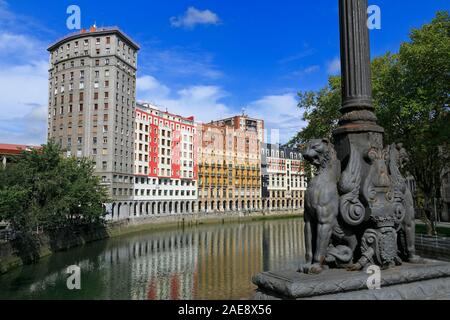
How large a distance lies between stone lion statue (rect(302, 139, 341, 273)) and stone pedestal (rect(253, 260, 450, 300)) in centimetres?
47

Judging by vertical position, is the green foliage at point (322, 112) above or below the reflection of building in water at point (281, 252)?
above

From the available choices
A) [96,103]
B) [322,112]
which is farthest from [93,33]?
[322,112]

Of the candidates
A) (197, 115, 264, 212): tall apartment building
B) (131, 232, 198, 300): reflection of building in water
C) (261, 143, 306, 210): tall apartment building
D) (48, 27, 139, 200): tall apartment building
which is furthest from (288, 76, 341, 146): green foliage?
(261, 143, 306, 210): tall apartment building

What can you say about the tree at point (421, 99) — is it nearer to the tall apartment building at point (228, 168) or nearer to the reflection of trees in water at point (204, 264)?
the reflection of trees in water at point (204, 264)

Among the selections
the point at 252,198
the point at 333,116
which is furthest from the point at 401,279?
the point at 252,198

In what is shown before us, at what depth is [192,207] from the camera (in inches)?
3757

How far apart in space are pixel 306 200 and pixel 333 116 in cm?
3203

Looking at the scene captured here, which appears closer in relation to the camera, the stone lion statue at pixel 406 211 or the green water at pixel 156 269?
the stone lion statue at pixel 406 211

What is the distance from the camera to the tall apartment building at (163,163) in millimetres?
81062

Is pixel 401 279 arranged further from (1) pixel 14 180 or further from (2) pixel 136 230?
(2) pixel 136 230

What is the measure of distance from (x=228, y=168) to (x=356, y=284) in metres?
96.2

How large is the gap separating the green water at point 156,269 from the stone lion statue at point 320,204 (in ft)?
49.4

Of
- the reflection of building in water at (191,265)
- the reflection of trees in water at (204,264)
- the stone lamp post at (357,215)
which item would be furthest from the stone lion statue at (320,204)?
the reflection of trees in water at (204,264)

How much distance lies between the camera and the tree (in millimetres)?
29375
